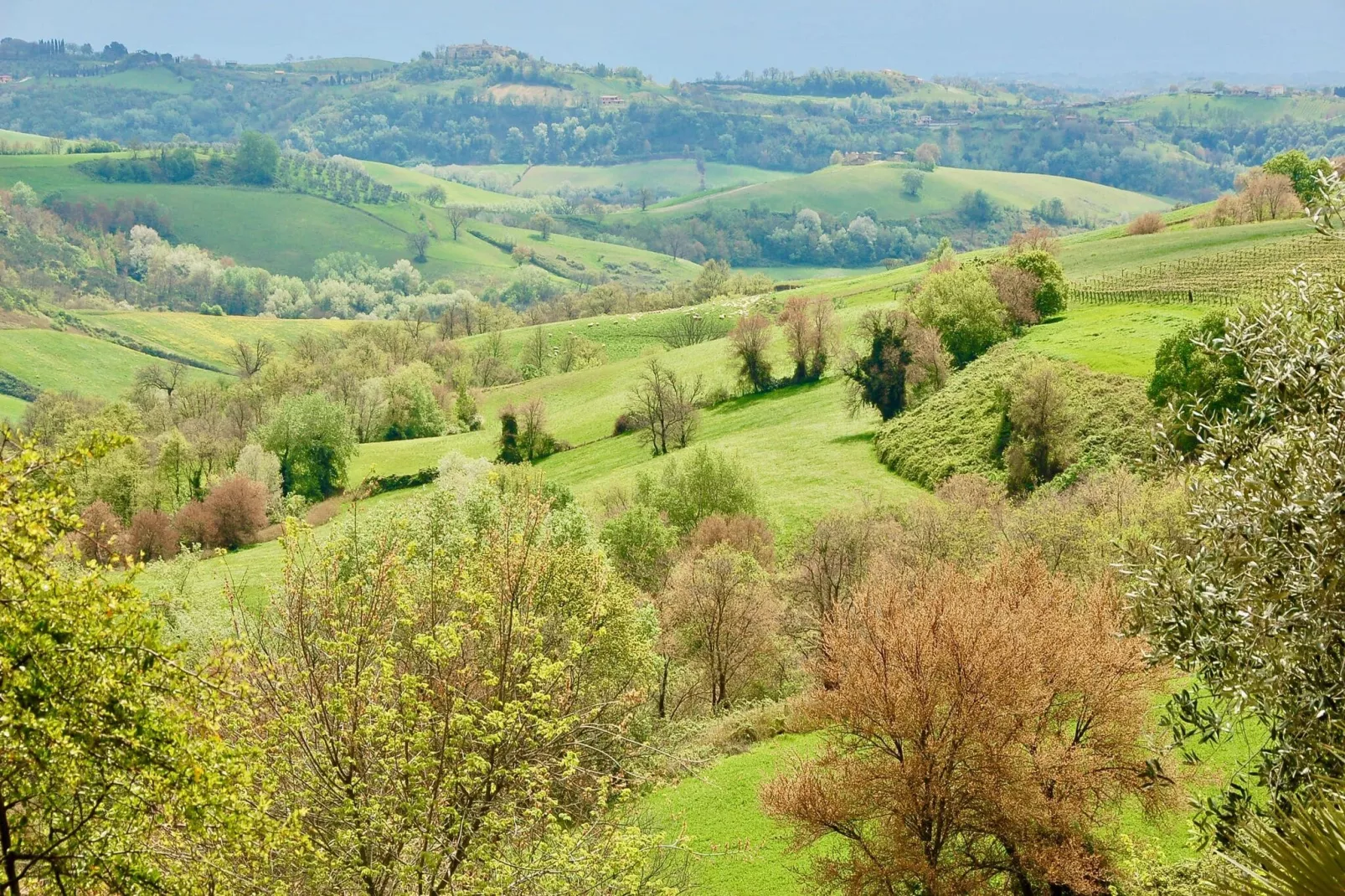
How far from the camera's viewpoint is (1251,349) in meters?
13.7

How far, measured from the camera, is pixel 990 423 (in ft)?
247

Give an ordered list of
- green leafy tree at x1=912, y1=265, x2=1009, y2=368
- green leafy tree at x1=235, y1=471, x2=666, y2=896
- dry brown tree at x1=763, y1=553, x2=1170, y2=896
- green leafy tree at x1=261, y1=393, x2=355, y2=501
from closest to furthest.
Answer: green leafy tree at x1=235, y1=471, x2=666, y2=896 < dry brown tree at x1=763, y1=553, x2=1170, y2=896 < green leafy tree at x1=912, y1=265, x2=1009, y2=368 < green leafy tree at x1=261, y1=393, x2=355, y2=501

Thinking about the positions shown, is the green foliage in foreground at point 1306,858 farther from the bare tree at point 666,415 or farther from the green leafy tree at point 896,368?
the bare tree at point 666,415

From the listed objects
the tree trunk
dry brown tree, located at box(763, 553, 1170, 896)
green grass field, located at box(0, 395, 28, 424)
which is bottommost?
green grass field, located at box(0, 395, 28, 424)

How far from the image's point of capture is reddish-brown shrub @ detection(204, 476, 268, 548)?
85.8 m

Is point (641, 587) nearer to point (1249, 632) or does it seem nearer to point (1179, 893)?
point (1179, 893)

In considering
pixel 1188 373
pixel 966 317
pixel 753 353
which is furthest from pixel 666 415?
pixel 1188 373

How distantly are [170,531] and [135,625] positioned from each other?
271 ft

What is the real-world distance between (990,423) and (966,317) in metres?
16.9

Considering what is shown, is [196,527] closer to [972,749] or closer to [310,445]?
[310,445]

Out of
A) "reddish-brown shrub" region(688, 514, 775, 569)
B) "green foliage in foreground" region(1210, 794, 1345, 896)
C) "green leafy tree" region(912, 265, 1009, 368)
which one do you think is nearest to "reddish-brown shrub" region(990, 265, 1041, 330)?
"green leafy tree" region(912, 265, 1009, 368)

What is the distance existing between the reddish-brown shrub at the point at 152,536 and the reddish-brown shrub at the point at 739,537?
147 feet

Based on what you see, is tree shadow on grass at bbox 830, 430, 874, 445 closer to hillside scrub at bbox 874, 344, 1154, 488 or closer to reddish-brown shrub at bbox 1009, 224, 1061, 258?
hillside scrub at bbox 874, 344, 1154, 488

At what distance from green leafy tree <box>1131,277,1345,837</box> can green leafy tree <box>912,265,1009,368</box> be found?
77139 millimetres
